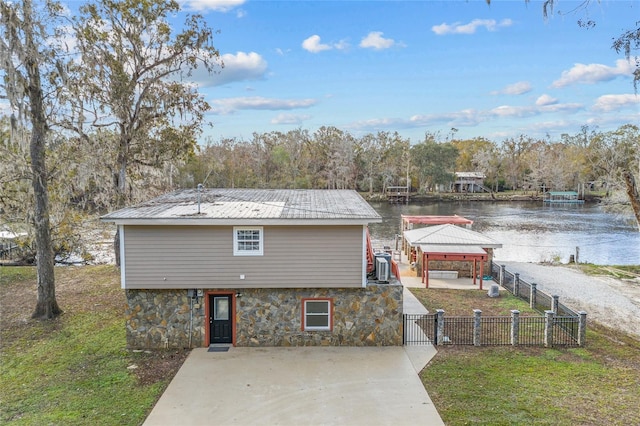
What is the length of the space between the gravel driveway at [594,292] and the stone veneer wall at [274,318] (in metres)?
8.20

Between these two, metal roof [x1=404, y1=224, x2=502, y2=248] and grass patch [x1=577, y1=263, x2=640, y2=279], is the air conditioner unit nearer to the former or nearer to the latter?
metal roof [x1=404, y1=224, x2=502, y2=248]

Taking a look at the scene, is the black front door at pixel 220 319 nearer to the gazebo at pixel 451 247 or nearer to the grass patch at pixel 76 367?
the grass patch at pixel 76 367

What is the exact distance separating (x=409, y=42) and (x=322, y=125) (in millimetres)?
51061

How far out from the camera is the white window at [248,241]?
1118 cm

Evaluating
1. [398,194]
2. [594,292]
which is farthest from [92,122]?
[398,194]

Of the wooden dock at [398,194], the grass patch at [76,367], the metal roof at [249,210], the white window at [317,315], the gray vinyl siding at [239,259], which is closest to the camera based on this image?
the grass patch at [76,367]

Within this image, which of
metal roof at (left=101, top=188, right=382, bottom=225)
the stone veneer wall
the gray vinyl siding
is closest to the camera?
metal roof at (left=101, top=188, right=382, bottom=225)

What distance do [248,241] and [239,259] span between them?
1.71 feet

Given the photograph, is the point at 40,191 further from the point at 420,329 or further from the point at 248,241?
the point at 420,329

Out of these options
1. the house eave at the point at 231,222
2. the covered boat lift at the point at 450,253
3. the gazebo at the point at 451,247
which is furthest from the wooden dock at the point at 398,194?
the house eave at the point at 231,222

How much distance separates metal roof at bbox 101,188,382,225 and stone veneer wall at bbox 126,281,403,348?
1.99 metres

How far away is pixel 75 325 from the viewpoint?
1334 centimetres

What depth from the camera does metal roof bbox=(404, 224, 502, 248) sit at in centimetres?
1858

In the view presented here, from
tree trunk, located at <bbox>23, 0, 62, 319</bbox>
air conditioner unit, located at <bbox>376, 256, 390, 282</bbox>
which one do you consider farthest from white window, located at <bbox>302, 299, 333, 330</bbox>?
tree trunk, located at <bbox>23, 0, 62, 319</bbox>
